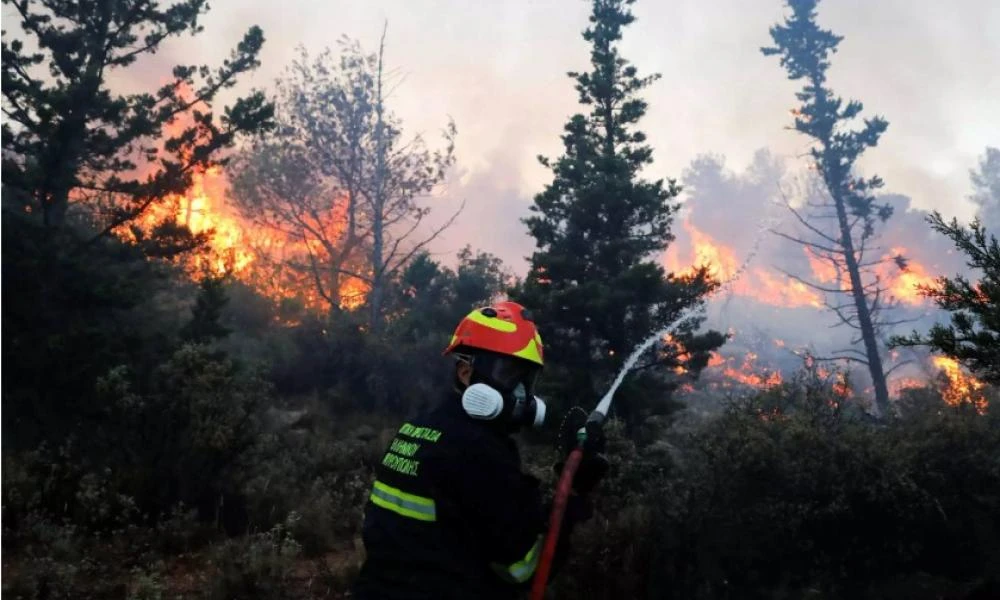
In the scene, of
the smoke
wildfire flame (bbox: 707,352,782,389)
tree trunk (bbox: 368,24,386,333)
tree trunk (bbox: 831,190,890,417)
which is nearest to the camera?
tree trunk (bbox: 831,190,890,417)

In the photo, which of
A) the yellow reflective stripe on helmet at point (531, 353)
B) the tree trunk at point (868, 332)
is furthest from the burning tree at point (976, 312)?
the tree trunk at point (868, 332)

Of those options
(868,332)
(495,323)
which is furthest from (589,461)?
(868,332)

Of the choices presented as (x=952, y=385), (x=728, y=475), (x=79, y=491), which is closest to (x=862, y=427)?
(x=728, y=475)

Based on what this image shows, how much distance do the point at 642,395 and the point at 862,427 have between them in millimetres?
5825

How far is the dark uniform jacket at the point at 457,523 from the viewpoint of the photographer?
2.54 metres

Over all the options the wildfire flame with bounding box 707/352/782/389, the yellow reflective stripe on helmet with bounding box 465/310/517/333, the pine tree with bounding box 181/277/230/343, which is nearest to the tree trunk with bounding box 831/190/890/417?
the wildfire flame with bounding box 707/352/782/389

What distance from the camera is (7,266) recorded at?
1209 centimetres

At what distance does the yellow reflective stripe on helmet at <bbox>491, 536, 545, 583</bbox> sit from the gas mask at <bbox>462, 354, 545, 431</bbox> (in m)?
0.52

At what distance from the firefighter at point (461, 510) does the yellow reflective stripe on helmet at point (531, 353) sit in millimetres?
190

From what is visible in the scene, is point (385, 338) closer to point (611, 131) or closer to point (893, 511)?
point (611, 131)

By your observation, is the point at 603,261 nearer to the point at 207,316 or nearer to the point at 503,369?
the point at 207,316

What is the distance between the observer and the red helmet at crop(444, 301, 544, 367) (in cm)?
290

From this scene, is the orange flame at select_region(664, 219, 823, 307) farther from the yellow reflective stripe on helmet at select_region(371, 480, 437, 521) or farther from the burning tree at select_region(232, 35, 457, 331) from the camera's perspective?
the yellow reflective stripe on helmet at select_region(371, 480, 437, 521)

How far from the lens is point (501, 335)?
2.92m
